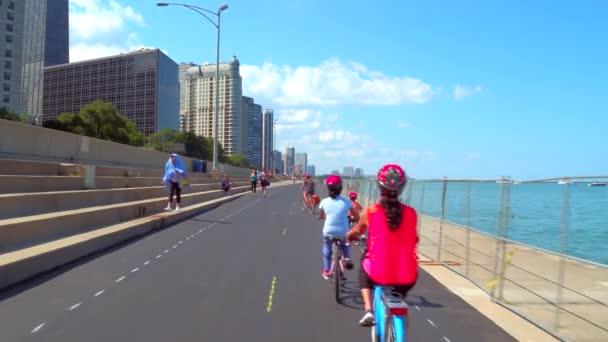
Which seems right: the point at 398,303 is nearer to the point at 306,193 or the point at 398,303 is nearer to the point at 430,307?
the point at 430,307

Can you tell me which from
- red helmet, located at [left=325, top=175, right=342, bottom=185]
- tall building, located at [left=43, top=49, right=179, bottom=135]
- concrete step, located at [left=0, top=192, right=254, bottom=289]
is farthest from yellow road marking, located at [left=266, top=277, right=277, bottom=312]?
tall building, located at [left=43, top=49, right=179, bottom=135]

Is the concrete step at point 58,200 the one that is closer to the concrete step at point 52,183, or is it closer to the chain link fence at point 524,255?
the concrete step at point 52,183

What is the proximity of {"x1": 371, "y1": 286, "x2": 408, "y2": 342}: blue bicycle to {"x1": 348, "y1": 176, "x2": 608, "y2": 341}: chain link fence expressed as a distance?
2.33 metres

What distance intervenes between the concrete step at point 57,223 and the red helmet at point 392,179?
715 centimetres

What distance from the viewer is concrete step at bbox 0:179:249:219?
412 inches

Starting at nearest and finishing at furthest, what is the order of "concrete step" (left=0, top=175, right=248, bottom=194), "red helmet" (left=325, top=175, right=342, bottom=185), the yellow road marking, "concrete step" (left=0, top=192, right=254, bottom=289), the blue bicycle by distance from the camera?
the blue bicycle
the yellow road marking
"concrete step" (left=0, top=192, right=254, bottom=289)
"red helmet" (left=325, top=175, right=342, bottom=185)
"concrete step" (left=0, top=175, right=248, bottom=194)

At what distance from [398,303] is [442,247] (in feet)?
25.7

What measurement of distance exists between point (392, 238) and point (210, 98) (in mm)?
102112

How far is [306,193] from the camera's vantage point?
2464 centimetres

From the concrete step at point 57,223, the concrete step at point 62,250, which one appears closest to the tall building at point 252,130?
the concrete step at point 57,223

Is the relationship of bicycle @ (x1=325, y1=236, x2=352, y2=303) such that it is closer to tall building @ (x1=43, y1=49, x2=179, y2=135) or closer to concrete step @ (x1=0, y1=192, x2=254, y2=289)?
concrete step @ (x1=0, y1=192, x2=254, y2=289)

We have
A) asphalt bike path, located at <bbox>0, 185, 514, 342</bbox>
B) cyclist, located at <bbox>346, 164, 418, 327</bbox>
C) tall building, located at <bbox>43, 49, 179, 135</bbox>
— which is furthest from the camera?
tall building, located at <bbox>43, 49, 179, 135</bbox>

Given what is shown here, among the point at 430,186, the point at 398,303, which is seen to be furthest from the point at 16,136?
the point at 398,303

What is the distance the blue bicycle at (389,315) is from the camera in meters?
3.81
